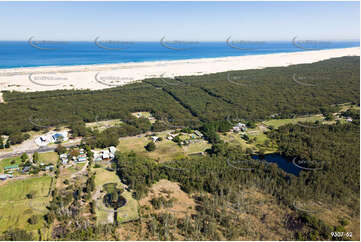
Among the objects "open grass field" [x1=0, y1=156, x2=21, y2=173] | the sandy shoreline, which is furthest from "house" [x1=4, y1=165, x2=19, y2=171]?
the sandy shoreline

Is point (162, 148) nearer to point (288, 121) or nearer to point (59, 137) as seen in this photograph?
point (59, 137)

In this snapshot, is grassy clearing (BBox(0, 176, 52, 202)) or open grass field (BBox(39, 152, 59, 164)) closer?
grassy clearing (BBox(0, 176, 52, 202))

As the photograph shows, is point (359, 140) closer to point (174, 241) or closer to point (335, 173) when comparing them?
point (335, 173)

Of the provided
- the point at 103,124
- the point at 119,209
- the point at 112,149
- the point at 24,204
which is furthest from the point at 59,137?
the point at 119,209

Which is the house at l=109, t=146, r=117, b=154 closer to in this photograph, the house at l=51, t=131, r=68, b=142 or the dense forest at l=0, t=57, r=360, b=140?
the house at l=51, t=131, r=68, b=142

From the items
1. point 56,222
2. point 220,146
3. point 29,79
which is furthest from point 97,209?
point 29,79

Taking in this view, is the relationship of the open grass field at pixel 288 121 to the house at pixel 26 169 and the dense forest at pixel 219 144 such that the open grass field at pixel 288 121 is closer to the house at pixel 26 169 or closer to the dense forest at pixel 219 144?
the dense forest at pixel 219 144

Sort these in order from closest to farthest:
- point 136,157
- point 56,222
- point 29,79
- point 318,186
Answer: point 56,222 < point 318,186 < point 136,157 < point 29,79

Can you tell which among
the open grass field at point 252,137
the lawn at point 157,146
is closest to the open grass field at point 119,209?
the lawn at point 157,146
